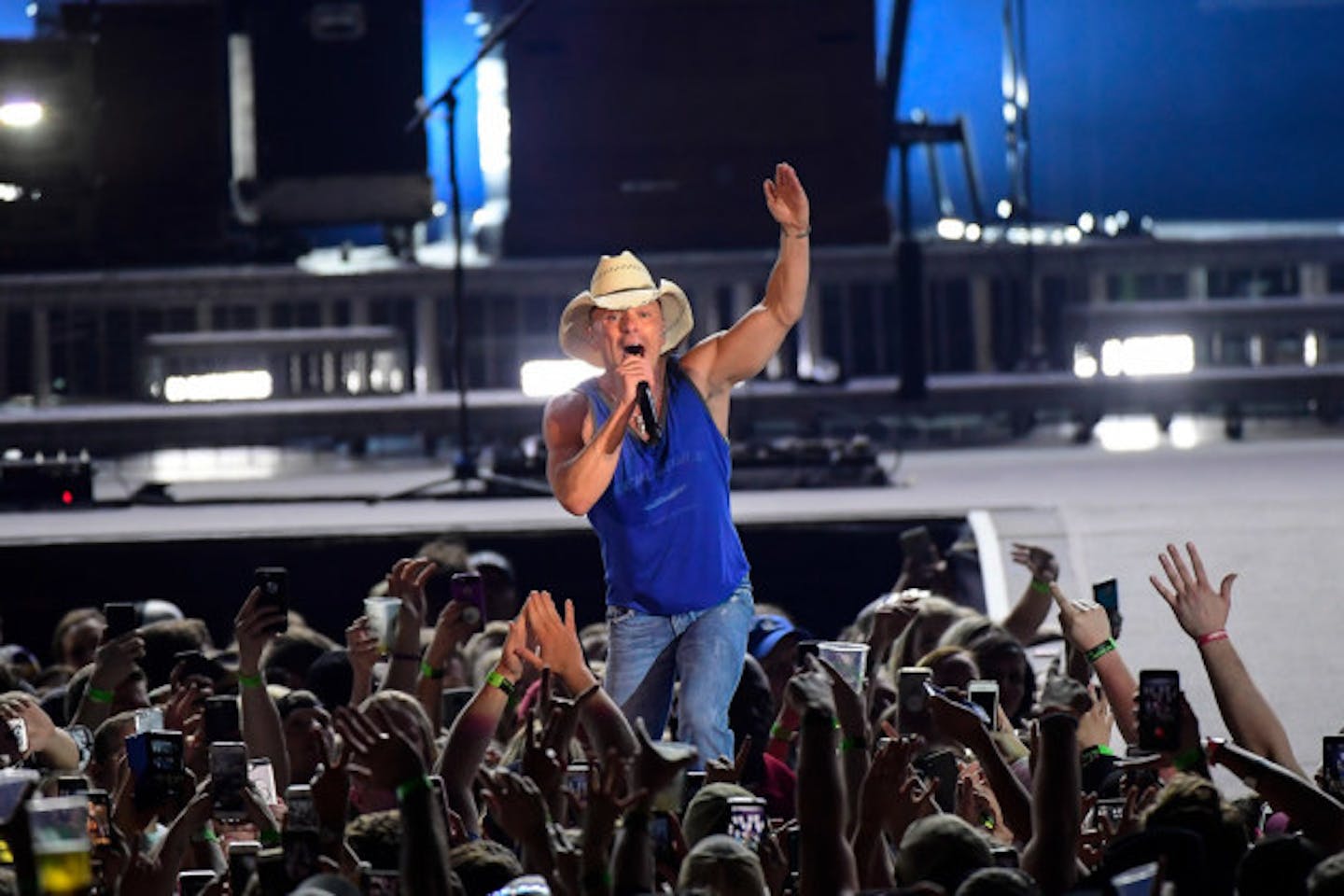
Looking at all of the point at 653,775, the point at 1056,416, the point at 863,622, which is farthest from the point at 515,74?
the point at 653,775

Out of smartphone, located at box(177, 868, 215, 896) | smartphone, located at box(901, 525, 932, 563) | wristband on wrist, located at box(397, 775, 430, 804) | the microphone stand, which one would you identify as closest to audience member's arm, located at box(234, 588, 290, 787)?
smartphone, located at box(177, 868, 215, 896)

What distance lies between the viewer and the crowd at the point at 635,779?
310 centimetres

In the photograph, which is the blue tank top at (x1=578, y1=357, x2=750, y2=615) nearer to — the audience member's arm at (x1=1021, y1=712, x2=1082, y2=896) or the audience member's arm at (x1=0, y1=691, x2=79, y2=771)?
the audience member's arm at (x1=0, y1=691, x2=79, y2=771)

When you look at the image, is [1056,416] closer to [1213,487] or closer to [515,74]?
[515,74]

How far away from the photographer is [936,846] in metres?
3.33

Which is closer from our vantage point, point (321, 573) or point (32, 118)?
point (321, 573)

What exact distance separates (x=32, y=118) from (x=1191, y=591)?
990 cm

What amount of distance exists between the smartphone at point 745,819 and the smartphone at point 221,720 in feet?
4.67

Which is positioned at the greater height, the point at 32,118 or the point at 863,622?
the point at 32,118

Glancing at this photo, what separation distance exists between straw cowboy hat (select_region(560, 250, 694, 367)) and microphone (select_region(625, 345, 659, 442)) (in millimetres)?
92

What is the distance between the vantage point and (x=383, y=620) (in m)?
5.21

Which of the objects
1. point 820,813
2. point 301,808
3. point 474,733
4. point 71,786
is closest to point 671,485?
point 474,733

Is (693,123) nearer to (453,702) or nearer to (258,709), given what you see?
(453,702)

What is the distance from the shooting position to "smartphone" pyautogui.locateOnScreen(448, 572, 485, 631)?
15.9 feet
